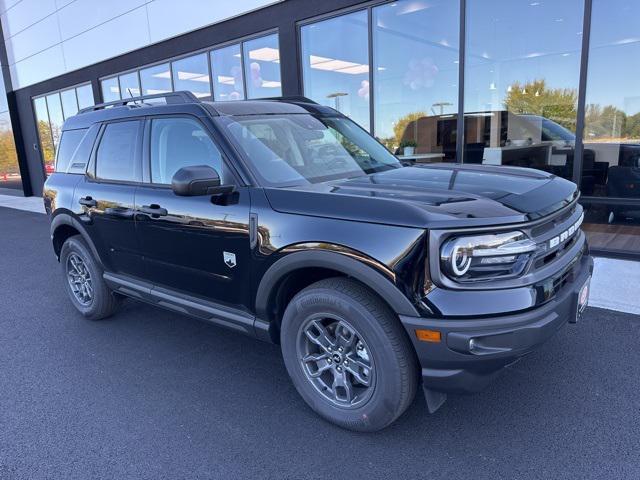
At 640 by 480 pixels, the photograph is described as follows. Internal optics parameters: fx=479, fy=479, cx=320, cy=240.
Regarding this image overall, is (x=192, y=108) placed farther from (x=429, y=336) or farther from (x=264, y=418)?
(x=429, y=336)

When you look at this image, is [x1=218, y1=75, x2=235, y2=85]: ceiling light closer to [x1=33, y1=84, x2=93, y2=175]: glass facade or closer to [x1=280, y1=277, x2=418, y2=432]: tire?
[x1=33, y1=84, x2=93, y2=175]: glass facade

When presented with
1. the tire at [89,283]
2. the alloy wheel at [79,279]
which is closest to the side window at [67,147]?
the tire at [89,283]

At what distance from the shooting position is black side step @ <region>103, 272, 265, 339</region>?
10.2 ft

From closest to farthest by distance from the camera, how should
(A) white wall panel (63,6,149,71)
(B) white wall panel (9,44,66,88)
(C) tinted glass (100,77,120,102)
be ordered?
(A) white wall panel (63,6,149,71) < (C) tinted glass (100,77,120,102) < (B) white wall panel (9,44,66,88)

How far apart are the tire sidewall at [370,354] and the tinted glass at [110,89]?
12.4 meters

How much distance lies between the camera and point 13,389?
3.39m

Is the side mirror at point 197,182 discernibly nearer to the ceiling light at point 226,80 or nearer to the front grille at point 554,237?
the front grille at point 554,237

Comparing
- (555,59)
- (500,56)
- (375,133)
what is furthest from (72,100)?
(555,59)

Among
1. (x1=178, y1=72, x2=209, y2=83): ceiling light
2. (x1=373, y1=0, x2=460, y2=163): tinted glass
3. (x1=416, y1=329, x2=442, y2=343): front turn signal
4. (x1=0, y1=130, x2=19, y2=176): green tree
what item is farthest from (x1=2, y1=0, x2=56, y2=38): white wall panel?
(x1=416, y1=329, x2=442, y2=343): front turn signal

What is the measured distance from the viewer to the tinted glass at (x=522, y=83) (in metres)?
7.58

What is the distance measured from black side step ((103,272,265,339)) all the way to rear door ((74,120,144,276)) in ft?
0.32

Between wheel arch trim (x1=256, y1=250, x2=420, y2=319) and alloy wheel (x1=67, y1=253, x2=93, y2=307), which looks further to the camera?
alloy wheel (x1=67, y1=253, x2=93, y2=307)

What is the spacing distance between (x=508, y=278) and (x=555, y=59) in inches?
298

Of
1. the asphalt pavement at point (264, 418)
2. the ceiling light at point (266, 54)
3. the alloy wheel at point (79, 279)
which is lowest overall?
the asphalt pavement at point (264, 418)
